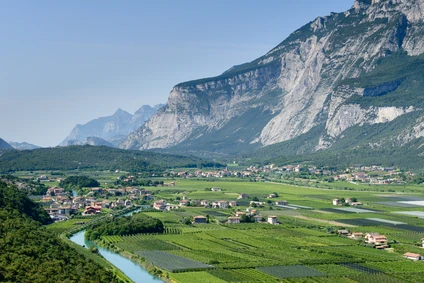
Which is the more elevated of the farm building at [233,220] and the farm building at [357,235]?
the farm building at [233,220]

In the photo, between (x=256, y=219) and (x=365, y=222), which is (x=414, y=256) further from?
(x=256, y=219)

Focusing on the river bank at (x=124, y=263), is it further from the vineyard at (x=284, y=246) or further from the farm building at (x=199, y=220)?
the farm building at (x=199, y=220)

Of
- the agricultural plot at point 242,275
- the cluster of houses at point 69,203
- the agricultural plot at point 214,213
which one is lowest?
the agricultural plot at point 242,275

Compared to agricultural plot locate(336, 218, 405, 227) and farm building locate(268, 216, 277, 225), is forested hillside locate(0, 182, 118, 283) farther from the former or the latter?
agricultural plot locate(336, 218, 405, 227)

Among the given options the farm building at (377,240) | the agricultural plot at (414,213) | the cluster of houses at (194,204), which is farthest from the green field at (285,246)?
the cluster of houses at (194,204)

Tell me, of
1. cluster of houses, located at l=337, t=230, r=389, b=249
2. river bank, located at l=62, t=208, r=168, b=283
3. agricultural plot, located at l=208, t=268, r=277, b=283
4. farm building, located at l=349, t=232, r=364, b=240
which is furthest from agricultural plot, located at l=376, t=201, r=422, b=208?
agricultural plot, located at l=208, t=268, r=277, b=283

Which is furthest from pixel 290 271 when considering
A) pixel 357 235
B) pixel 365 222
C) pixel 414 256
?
pixel 365 222

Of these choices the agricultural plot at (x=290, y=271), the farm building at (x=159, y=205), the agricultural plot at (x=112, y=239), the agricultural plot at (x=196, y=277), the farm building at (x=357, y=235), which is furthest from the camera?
the farm building at (x=159, y=205)
